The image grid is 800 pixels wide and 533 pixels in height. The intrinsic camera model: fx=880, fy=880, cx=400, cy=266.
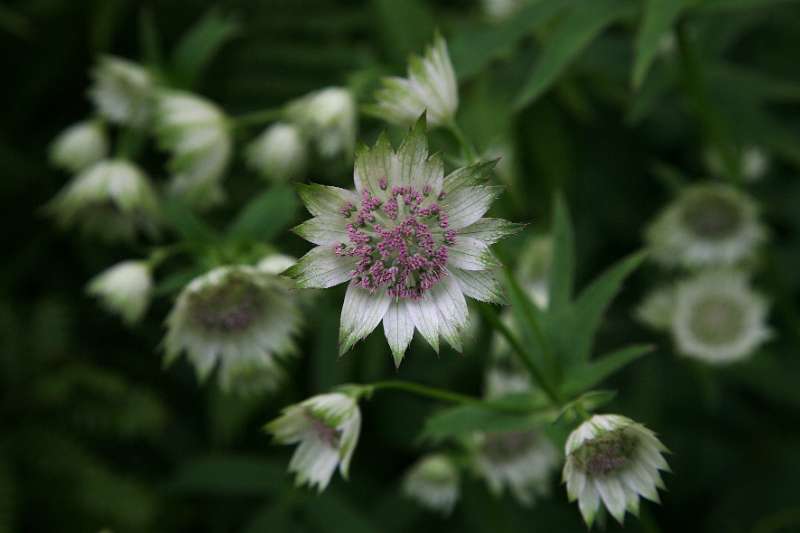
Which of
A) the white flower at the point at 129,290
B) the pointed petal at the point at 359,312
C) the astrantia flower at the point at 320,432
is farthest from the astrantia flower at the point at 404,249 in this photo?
the white flower at the point at 129,290

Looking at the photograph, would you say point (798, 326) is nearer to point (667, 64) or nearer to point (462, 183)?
point (667, 64)

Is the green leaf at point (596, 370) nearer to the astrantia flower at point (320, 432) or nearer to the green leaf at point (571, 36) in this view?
the astrantia flower at point (320, 432)

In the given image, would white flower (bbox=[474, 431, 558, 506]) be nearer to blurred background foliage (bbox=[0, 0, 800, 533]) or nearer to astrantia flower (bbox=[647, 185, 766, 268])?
blurred background foliage (bbox=[0, 0, 800, 533])

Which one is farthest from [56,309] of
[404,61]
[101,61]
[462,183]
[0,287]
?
[462,183]

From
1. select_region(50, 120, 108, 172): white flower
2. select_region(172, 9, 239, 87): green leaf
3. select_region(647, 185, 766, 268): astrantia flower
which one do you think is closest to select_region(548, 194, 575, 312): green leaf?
select_region(647, 185, 766, 268): astrantia flower

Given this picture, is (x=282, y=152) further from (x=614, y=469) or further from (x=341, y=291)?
(x=614, y=469)

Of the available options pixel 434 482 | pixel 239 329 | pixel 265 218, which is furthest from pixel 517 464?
pixel 265 218
